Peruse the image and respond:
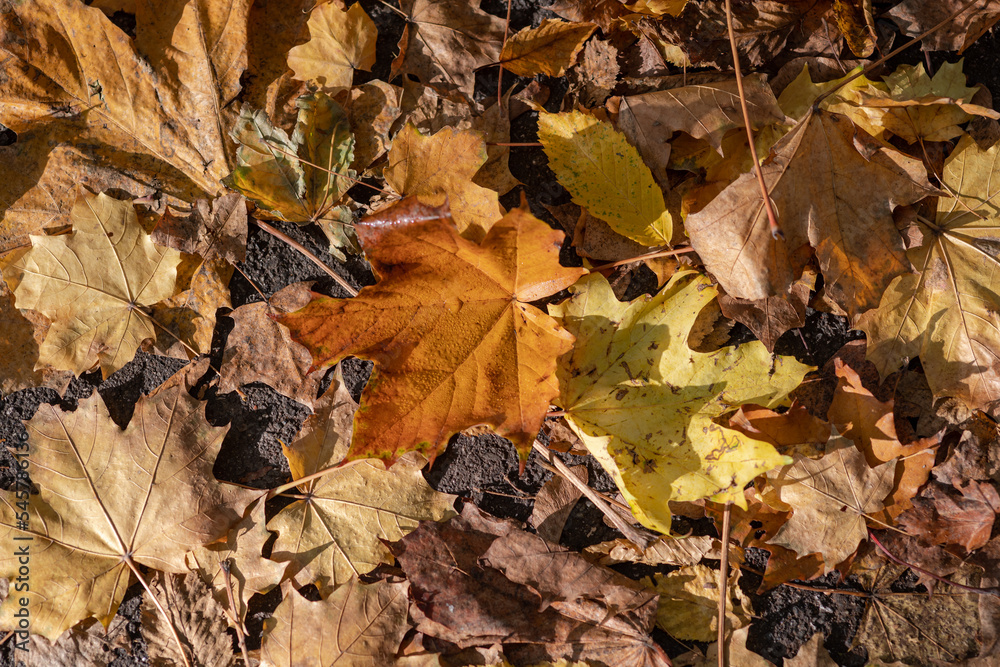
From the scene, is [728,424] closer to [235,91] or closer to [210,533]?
[210,533]

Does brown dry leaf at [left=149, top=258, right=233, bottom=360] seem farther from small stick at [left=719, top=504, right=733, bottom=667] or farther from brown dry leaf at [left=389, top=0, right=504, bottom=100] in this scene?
small stick at [left=719, top=504, right=733, bottom=667]

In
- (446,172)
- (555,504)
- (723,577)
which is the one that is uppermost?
(446,172)

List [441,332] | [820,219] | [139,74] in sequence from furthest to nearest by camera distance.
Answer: [139,74], [820,219], [441,332]

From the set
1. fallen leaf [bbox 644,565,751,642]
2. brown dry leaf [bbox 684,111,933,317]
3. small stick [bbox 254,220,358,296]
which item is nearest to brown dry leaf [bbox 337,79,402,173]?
small stick [bbox 254,220,358,296]

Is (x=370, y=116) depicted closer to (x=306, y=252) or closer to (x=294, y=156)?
(x=294, y=156)

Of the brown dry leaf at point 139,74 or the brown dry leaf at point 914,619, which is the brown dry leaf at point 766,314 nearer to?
the brown dry leaf at point 914,619
